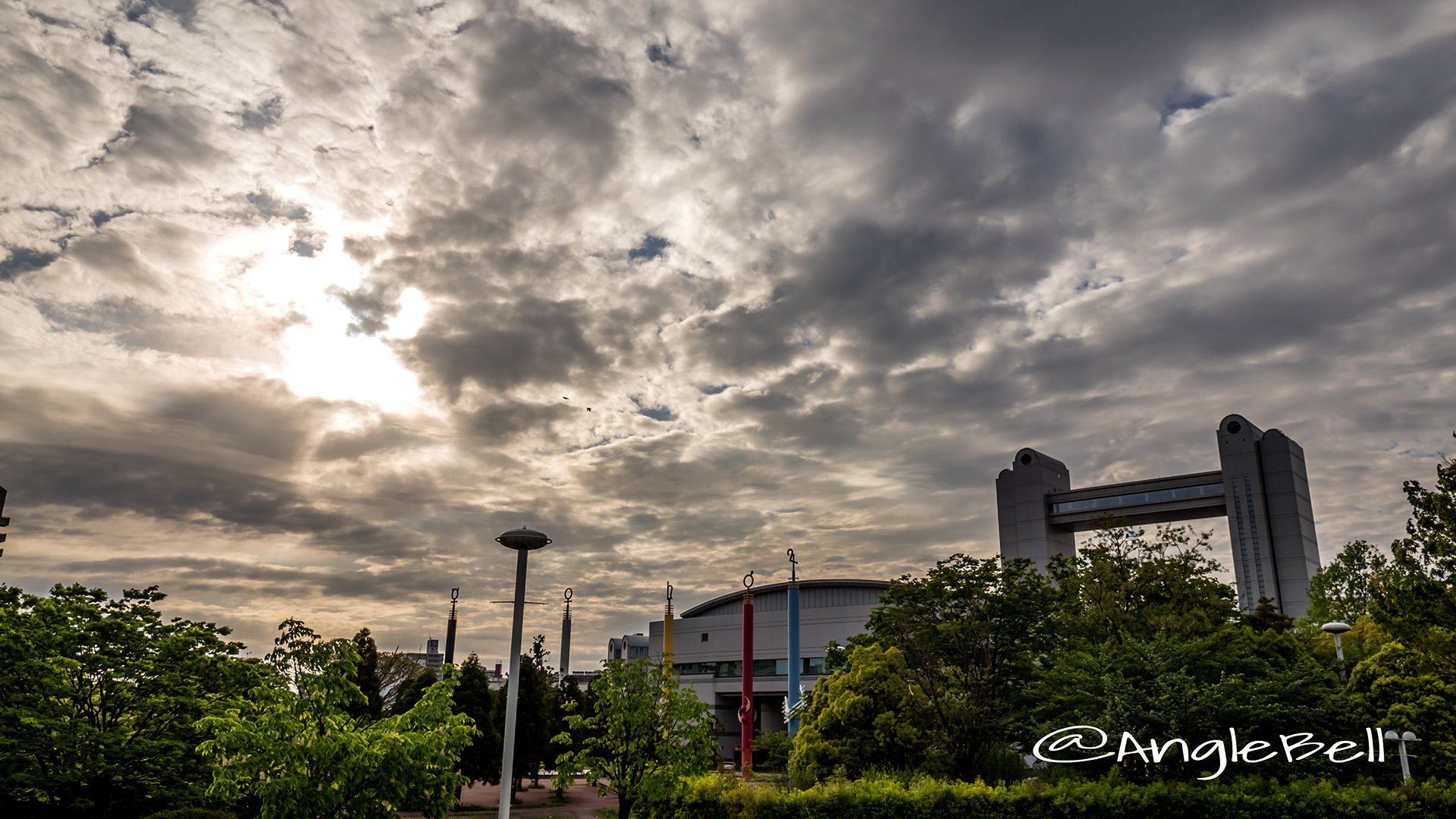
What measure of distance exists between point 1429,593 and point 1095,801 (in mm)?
11206

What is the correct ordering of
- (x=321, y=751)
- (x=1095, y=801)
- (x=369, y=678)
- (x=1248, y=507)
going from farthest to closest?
(x=1248, y=507) → (x=369, y=678) → (x=1095, y=801) → (x=321, y=751)

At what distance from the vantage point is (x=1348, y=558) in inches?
2277

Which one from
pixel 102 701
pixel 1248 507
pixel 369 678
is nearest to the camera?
pixel 102 701

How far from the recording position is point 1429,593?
23.1m

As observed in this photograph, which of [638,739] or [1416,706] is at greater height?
[1416,706]

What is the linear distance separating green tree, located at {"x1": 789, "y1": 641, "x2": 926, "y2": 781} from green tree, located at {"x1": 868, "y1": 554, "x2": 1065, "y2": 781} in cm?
42

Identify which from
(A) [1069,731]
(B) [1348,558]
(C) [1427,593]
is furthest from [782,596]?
(C) [1427,593]

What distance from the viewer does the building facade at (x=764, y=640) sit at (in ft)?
235

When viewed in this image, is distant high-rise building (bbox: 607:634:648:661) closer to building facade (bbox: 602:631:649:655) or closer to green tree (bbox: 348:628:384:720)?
building facade (bbox: 602:631:649:655)

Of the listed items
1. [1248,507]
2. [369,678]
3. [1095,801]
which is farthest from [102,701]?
[1248,507]

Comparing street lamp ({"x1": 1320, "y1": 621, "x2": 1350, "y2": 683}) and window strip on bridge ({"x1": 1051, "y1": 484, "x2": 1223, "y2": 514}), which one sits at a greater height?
window strip on bridge ({"x1": 1051, "y1": 484, "x2": 1223, "y2": 514})

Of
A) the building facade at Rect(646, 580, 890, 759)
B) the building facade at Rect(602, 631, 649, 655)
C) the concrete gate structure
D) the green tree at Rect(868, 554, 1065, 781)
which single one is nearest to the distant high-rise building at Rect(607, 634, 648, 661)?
the building facade at Rect(602, 631, 649, 655)

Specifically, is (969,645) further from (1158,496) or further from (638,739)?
(1158,496)

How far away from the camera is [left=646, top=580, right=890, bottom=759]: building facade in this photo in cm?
7150
